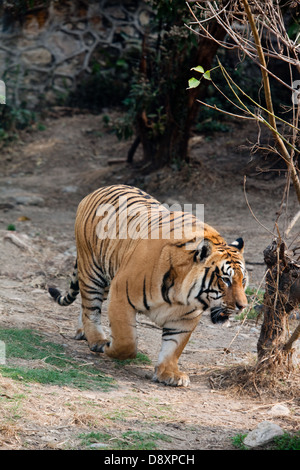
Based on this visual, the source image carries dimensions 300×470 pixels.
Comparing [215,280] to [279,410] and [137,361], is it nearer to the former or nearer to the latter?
[279,410]

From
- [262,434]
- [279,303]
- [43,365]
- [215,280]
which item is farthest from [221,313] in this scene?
[43,365]

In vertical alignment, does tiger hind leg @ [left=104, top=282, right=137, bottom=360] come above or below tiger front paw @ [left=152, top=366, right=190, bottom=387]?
above

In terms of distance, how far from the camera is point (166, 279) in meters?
4.30

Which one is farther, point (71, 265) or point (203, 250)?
point (71, 265)

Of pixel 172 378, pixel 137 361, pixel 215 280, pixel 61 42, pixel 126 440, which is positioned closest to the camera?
pixel 126 440

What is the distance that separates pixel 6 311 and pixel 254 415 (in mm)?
2435

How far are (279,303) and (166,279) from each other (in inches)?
30.1

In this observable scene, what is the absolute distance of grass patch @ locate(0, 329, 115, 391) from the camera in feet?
13.1

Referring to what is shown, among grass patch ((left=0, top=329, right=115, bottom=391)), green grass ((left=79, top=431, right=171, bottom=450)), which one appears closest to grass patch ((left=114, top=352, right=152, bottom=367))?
grass patch ((left=0, top=329, right=115, bottom=391))

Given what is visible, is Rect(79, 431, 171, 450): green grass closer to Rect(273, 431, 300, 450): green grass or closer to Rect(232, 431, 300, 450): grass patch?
Rect(232, 431, 300, 450): grass patch

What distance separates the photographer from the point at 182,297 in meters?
4.29

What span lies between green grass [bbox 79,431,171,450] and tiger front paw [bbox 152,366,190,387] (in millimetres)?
990

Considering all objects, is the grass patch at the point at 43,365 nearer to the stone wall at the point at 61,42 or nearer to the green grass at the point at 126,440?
the green grass at the point at 126,440

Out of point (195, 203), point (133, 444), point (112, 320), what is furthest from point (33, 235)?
point (133, 444)
